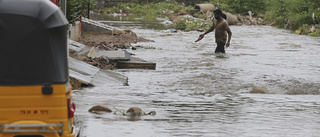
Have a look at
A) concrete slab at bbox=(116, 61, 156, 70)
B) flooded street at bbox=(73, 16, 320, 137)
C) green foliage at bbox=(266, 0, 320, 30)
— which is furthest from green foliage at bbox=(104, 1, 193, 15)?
concrete slab at bbox=(116, 61, 156, 70)

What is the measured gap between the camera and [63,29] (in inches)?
245

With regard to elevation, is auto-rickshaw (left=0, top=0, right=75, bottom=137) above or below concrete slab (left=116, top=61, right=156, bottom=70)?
above

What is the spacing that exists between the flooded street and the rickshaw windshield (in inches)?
86.1

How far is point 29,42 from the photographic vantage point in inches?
240

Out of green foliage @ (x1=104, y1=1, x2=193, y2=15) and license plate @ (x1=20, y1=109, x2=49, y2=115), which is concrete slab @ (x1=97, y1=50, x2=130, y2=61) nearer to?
license plate @ (x1=20, y1=109, x2=49, y2=115)

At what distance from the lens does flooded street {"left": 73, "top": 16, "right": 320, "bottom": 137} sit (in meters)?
8.81

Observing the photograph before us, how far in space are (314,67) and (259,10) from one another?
3752cm

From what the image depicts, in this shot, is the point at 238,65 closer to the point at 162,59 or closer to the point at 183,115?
the point at 162,59

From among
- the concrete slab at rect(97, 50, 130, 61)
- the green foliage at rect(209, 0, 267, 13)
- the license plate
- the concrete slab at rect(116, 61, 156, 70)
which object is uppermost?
the license plate

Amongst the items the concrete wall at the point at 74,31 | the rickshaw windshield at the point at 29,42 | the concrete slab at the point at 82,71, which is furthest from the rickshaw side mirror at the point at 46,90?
the concrete wall at the point at 74,31

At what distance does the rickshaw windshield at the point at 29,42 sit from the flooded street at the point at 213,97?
2186 millimetres

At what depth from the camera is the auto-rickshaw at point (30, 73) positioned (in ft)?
19.8

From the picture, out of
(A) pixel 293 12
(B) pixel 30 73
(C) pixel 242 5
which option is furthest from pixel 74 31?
(C) pixel 242 5

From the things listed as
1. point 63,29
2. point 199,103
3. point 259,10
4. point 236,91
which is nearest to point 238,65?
point 236,91
